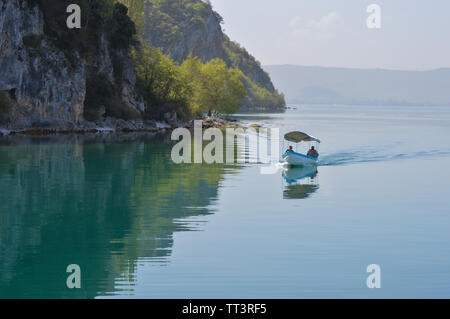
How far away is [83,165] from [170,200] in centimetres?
1737

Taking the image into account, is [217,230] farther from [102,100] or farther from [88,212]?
[102,100]

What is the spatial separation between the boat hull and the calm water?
3.06 m

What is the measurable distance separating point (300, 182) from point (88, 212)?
17669mm

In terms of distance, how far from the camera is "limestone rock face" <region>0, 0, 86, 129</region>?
240 ft

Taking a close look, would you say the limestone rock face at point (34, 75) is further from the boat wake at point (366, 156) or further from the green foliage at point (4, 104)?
the boat wake at point (366, 156)

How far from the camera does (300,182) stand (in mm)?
41188

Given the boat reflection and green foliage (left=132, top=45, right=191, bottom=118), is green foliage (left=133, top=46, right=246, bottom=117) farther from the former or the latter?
the boat reflection

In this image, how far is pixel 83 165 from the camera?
46.5 m

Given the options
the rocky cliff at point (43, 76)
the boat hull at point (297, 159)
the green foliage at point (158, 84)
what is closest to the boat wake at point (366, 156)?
the boat hull at point (297, 159)

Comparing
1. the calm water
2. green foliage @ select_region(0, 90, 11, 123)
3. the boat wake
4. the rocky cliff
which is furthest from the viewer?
the rocky cliff

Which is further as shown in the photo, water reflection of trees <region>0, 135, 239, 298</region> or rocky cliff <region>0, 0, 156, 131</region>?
rocky cliff <region>0, 0, 156, 131</region>

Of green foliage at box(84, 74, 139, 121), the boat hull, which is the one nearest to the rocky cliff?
green foliage at box(84, 74, 139, 121)

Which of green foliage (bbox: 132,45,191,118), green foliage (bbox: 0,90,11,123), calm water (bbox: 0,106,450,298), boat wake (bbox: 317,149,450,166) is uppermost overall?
green foliage (bbox: 132,45,191,118)
